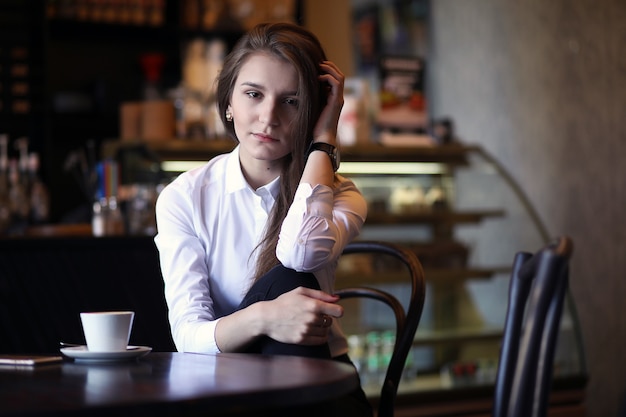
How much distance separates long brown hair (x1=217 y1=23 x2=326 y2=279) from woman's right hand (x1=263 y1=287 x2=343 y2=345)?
13.4 inches

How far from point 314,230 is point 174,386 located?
0.79 metres

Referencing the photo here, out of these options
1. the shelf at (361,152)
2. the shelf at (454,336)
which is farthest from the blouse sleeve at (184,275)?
the shelf at (454,336)

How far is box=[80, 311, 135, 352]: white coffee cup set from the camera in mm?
1419

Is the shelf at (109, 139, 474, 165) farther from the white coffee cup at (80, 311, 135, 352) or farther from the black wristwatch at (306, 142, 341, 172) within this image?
the white coffee cup at (80, 311, 135, 352)

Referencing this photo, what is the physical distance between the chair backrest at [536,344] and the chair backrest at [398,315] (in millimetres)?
700

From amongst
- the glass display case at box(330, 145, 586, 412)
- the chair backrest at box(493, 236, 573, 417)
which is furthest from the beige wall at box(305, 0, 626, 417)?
the chair backrest at box(493, 236, 573, 417)

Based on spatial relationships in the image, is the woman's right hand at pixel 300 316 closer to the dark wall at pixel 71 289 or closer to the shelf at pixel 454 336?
the dark wall at pixel 71 289

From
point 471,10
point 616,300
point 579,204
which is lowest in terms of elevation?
point 616,300

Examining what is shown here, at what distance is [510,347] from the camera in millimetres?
1153

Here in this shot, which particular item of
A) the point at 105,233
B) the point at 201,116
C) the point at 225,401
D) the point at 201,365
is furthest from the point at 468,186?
the point at 225,401

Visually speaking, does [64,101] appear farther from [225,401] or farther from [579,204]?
[225,401]

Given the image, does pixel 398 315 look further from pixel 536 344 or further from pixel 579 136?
pixel 579 136

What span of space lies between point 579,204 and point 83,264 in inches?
127

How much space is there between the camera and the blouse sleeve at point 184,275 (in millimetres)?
1799
